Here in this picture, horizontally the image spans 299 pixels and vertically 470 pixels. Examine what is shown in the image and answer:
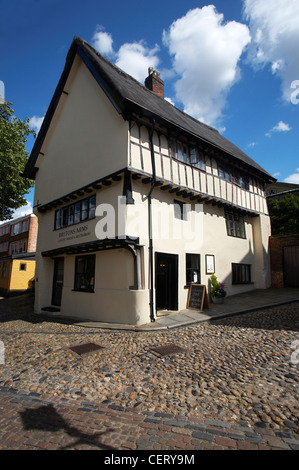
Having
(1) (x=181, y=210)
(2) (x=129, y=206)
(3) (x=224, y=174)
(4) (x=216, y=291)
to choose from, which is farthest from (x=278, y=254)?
(2) (x=129, y=206)

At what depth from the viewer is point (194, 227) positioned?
1148cm

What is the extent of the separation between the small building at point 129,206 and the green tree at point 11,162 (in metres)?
2.87

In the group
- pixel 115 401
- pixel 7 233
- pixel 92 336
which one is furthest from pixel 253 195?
pixel 7 233

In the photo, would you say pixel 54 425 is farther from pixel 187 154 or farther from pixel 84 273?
pixel 187 154

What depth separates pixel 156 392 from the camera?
3965mm

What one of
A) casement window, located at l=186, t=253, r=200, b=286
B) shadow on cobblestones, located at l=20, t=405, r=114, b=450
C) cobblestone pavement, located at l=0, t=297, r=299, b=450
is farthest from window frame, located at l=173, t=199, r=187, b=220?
shadow on cobblestones, located at l=20, t=405, r=114, b=450

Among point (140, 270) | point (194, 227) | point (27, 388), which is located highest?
point (194, 227)

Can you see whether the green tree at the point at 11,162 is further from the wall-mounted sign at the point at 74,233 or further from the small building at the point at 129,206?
the wall-mounted sign at the point at 74,233

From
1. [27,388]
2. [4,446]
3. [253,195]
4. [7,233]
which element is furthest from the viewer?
[7,233]

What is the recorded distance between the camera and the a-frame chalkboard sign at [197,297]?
9883 millimetres

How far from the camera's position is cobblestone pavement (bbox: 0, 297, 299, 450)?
113 inches

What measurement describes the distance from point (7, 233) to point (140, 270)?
114 feet

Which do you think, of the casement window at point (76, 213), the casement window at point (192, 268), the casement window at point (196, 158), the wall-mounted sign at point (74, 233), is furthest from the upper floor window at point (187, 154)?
the wall-mounted sign at point (74, 233)
